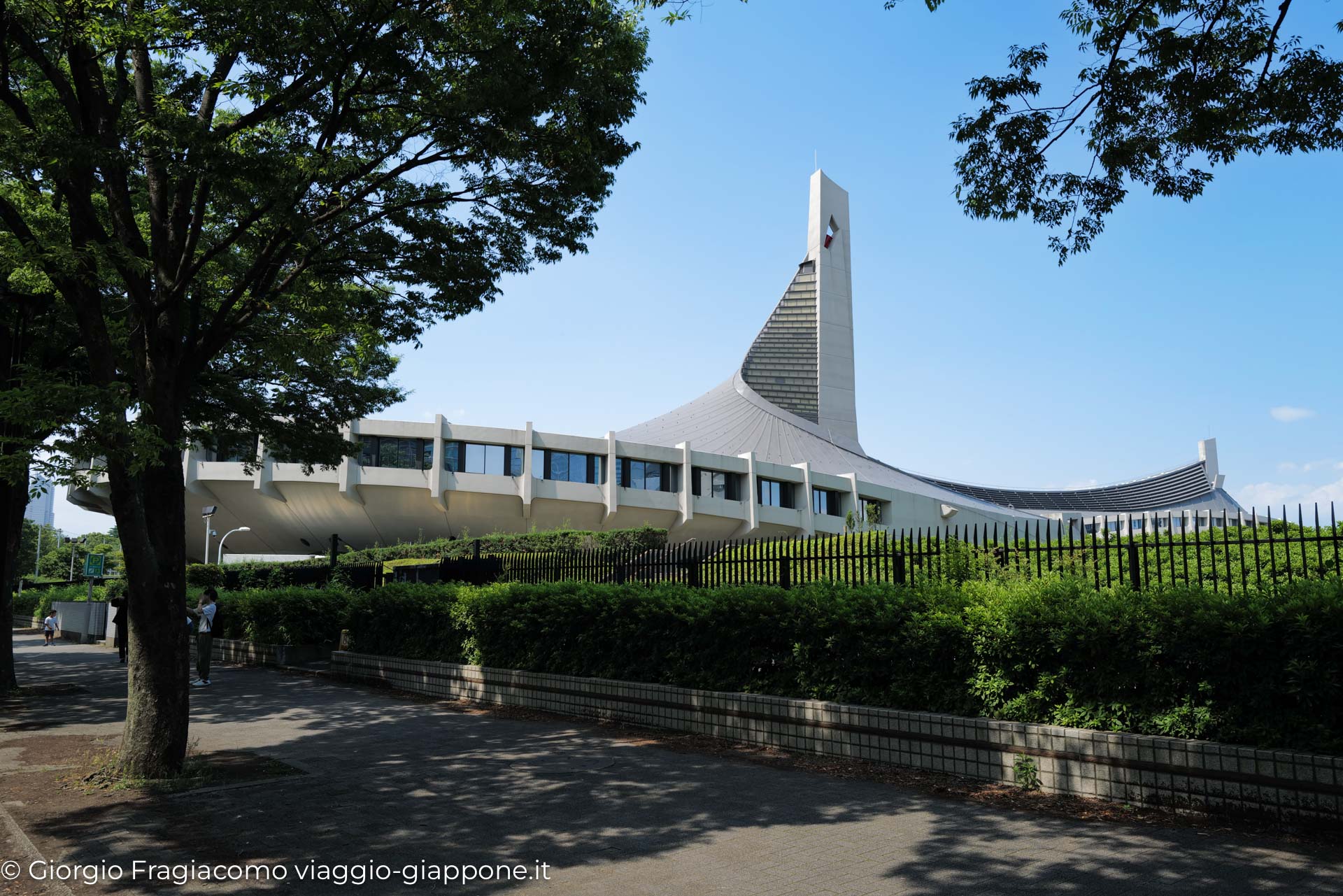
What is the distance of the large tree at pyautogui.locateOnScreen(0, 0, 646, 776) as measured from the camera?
7355 millimetres

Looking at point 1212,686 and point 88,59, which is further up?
point 88,59

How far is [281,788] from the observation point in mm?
7016

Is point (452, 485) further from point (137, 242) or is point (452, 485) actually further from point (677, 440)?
point (137, 242)

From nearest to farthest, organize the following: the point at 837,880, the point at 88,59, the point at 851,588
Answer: the point at 837,880 < the point at 88,59 < the point at 851,588

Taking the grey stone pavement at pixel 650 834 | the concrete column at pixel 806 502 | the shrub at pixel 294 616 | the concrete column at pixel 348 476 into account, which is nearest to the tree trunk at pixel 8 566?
the shrub at pixel 294 616

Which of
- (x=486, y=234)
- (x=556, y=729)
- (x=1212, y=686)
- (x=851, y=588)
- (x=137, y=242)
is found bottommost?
(x=556, y=729)

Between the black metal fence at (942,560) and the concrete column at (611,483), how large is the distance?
1166 inches

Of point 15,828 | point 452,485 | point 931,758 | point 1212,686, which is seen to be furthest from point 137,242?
point 452,485

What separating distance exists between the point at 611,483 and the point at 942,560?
3539cm

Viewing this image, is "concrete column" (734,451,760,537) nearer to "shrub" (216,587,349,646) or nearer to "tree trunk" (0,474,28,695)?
"shrub" (216,587,349,646)

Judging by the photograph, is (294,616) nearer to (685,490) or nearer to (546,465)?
(546,465)

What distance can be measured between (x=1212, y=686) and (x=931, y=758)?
2.24 m

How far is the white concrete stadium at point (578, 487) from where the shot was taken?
42812 mm

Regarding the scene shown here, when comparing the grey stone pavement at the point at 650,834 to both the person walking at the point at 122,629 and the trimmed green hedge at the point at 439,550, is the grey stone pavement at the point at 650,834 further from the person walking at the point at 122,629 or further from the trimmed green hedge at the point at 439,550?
the trimmed green hedge at the point at 439,550
